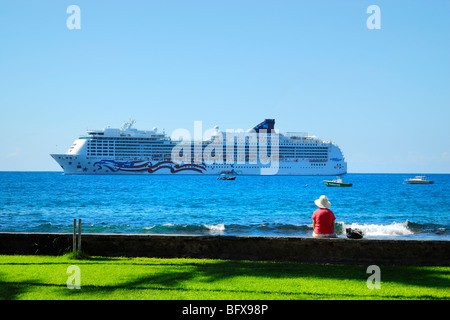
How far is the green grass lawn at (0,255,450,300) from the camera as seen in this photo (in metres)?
5.07

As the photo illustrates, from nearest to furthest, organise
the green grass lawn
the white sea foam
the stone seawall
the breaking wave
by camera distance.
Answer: the green grass lawn → the stone seawall → the breaking wave → the white sea foam

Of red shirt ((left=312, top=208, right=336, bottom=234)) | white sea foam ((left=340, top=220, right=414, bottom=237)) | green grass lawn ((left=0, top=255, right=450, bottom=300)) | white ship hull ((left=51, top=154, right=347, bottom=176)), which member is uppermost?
red shirt ((left=312, top=208, right=336, bottom=234))

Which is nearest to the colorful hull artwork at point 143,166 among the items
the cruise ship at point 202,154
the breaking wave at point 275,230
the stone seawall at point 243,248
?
the cruise ship at point 202,154

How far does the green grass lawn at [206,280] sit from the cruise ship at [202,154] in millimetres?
80026

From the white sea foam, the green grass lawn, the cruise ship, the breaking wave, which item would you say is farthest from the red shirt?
the cruise ship

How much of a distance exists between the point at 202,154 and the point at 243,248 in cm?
8214

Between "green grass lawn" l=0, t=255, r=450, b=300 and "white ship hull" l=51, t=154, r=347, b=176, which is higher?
"green grass lawn" l=0, t=255, r=450, b=300

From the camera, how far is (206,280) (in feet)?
19.0

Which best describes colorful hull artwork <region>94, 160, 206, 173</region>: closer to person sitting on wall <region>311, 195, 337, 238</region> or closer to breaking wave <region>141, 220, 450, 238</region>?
breaking wave <region>141, 220, 450, 238</region>

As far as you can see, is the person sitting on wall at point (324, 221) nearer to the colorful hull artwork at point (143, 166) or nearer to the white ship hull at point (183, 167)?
the white ship hull at point (183, 167)

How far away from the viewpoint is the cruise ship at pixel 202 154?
278 feet

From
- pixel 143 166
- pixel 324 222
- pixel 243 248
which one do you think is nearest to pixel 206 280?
pixel 243 248

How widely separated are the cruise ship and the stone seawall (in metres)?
78.6
